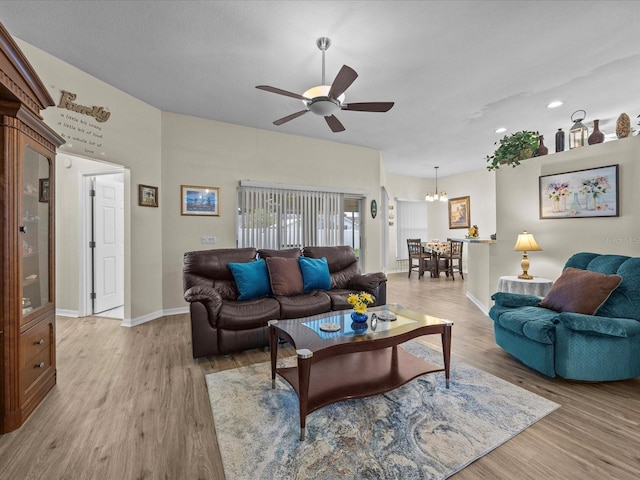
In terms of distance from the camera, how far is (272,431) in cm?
182

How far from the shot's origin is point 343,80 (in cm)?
252

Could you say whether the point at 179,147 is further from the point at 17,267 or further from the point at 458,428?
the point at 458,428

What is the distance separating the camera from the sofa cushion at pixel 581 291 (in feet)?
8.10

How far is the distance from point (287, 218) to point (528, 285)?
3650mm

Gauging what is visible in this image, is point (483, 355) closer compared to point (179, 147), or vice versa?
point (483, 355)

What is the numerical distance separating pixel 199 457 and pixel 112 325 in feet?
10.4

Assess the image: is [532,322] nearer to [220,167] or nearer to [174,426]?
[174,426]

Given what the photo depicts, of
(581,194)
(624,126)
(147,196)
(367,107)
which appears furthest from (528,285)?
(147,196)

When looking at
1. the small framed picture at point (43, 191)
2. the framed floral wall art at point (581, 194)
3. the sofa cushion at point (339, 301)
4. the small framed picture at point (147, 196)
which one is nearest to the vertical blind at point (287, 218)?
the small framed picture at point (147, 196)

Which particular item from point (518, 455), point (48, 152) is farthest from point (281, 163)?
point (518, 455)

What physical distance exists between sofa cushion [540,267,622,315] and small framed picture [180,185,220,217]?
14.4ft

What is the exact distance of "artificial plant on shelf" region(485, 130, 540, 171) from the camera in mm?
3798

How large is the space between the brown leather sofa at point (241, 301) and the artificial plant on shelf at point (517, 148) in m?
2.23

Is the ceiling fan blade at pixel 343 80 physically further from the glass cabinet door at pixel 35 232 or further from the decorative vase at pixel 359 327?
the glass cabinet door at pixel 35 232
